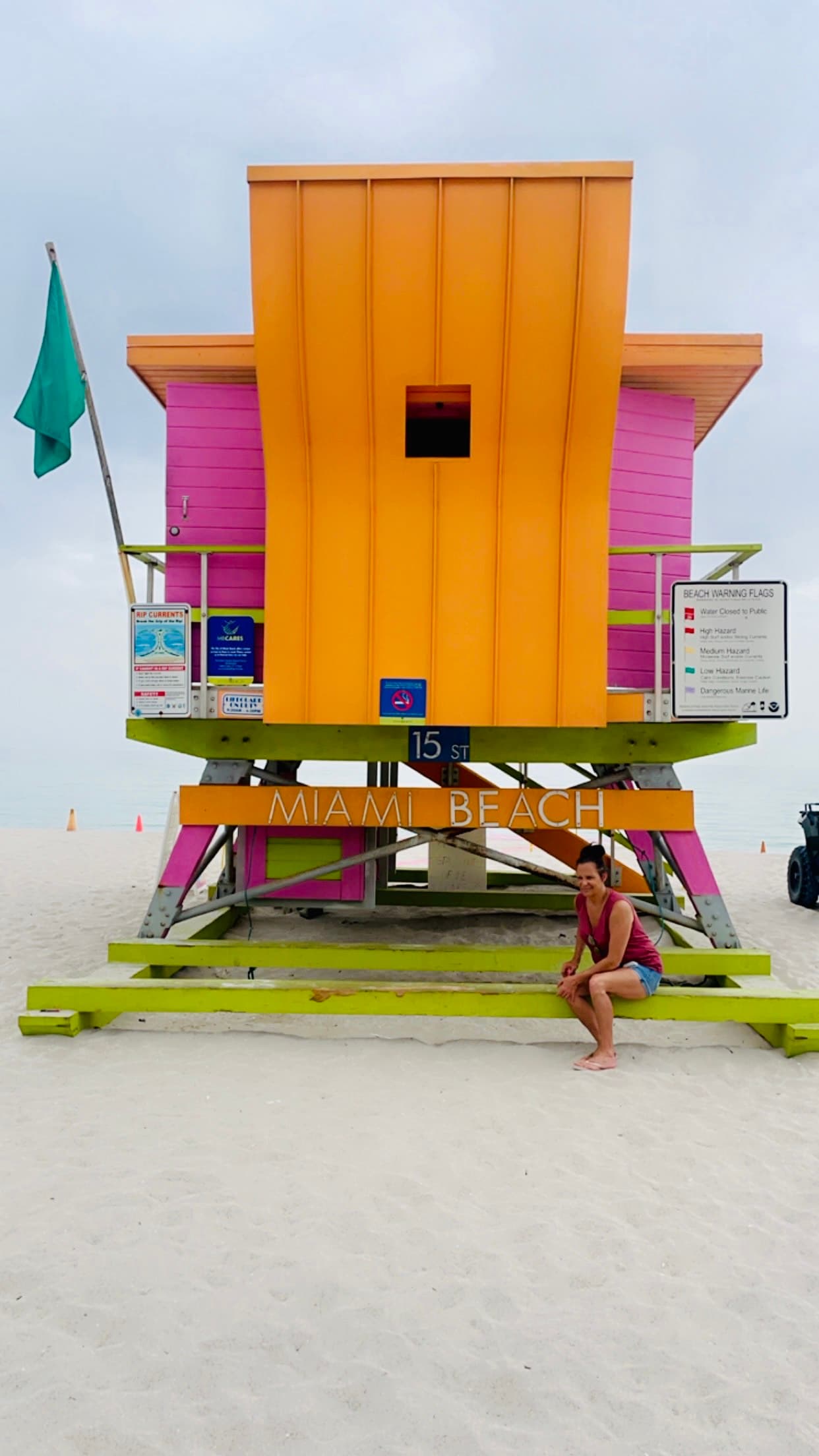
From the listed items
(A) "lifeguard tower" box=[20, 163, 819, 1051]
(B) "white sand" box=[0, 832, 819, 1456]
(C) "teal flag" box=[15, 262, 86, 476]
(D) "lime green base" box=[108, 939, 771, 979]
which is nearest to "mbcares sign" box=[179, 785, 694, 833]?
(A) "lifeguard tower" box=[20, 163, 819, 1051]

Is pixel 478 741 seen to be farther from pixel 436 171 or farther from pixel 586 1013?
pixel 436 171

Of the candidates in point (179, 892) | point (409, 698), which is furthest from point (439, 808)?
point (179, 892)

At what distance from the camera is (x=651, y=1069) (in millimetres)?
5344

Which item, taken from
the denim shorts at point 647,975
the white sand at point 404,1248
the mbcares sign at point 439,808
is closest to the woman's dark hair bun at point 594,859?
the denim shorts at point 647,975

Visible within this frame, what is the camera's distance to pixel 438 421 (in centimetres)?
701

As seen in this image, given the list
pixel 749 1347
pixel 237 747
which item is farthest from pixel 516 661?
pixel 749 1347

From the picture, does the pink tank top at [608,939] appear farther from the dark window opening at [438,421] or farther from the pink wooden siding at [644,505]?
the dark window opening at [438,421]

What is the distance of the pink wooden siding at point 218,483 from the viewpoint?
23.1 ft

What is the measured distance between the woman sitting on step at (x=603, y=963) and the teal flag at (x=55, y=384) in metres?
5.39

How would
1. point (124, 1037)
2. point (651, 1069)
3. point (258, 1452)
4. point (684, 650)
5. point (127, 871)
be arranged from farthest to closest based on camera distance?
point (127, 871) → point (684, 650) → point (124, 1037) → point (651, 1069) → point (258, 1452)

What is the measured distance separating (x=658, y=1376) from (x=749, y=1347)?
39 centimetres

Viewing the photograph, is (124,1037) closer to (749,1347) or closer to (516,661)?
(516,661)

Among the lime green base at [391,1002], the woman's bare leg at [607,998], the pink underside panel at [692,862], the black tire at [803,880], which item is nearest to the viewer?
the woman's bare leg at [607,998]

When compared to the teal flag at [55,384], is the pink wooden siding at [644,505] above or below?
below
